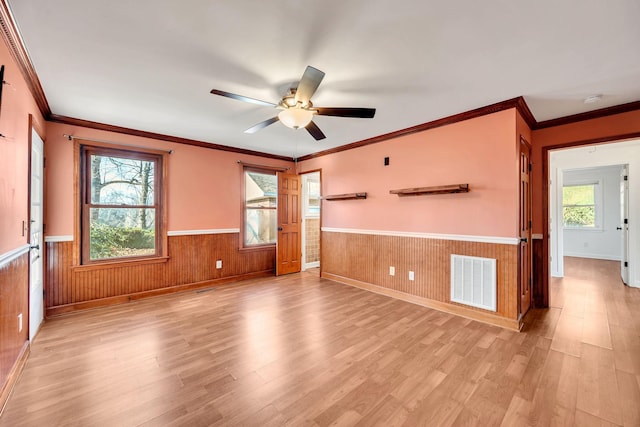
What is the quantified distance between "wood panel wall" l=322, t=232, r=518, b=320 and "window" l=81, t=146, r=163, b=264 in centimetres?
290

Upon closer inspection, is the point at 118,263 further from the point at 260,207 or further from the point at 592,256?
the point at 592,256

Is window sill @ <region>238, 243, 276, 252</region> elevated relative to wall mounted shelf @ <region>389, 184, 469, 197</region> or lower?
lower

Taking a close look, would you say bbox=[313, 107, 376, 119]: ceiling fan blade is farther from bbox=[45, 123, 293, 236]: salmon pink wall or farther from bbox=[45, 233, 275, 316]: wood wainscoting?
bbox=[45, 233, 275, 316]: wood wainscoting

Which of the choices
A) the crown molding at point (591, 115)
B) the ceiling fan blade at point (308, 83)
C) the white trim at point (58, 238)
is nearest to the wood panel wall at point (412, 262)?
the crown molding at point (591, 115)

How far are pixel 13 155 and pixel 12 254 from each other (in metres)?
0.74

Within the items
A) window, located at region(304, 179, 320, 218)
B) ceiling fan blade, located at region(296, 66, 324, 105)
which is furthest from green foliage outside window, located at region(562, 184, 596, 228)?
ceiling fan blade, located at region(296, 66, 324, 105)

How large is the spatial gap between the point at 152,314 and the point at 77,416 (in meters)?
1.75

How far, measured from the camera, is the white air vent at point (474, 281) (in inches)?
118

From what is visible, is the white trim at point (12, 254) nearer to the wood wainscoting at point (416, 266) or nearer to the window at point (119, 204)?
the window at point (119, 204)

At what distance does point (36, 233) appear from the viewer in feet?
9.64

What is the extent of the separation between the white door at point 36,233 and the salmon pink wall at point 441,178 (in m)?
3.93

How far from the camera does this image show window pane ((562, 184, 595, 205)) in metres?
6.84

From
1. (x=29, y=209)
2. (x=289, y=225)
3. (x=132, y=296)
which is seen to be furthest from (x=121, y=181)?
(x=289, y=225)

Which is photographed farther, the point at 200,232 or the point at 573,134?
the point at 200,232
